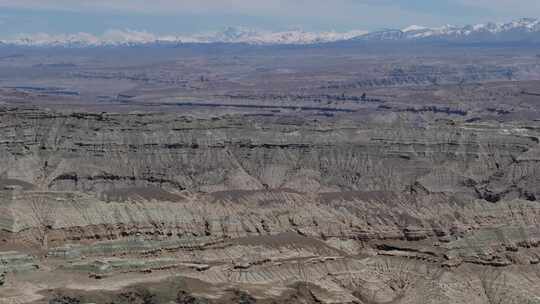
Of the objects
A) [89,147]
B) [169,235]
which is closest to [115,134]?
[89,147]

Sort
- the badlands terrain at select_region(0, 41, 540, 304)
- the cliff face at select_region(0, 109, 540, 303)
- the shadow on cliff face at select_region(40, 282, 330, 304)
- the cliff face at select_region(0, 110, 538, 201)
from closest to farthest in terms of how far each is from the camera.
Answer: the shadow on cliff face at select_region(40, 282, 330, 304), the badlands terrain at select_region(0, 41, 540, 304), the cliff face at select_region(0, 109, 540, 303), the cliff face at select_region(0, 110, 538, 201)

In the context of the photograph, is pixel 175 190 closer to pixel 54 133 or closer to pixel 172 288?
pixel 54 133

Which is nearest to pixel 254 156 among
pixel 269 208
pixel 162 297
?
pixel 269 208

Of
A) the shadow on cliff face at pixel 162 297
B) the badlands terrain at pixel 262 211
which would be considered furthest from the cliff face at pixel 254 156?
the shadow on cliff face at pixel 162 297

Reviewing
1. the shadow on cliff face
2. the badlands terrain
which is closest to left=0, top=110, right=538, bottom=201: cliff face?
the badlands terrain

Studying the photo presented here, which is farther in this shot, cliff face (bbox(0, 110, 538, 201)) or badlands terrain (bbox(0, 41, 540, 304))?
cliff face (bbox(0, 110, 538, 201))

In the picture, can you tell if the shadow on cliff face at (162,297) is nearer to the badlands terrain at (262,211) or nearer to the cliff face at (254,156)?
the badlands terrain at (262,211)

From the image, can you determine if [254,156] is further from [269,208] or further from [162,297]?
[162,297]

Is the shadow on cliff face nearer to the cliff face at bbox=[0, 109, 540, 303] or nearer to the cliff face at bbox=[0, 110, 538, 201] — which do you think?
the cliff face at bbox=[0, 109, 540, 303]
